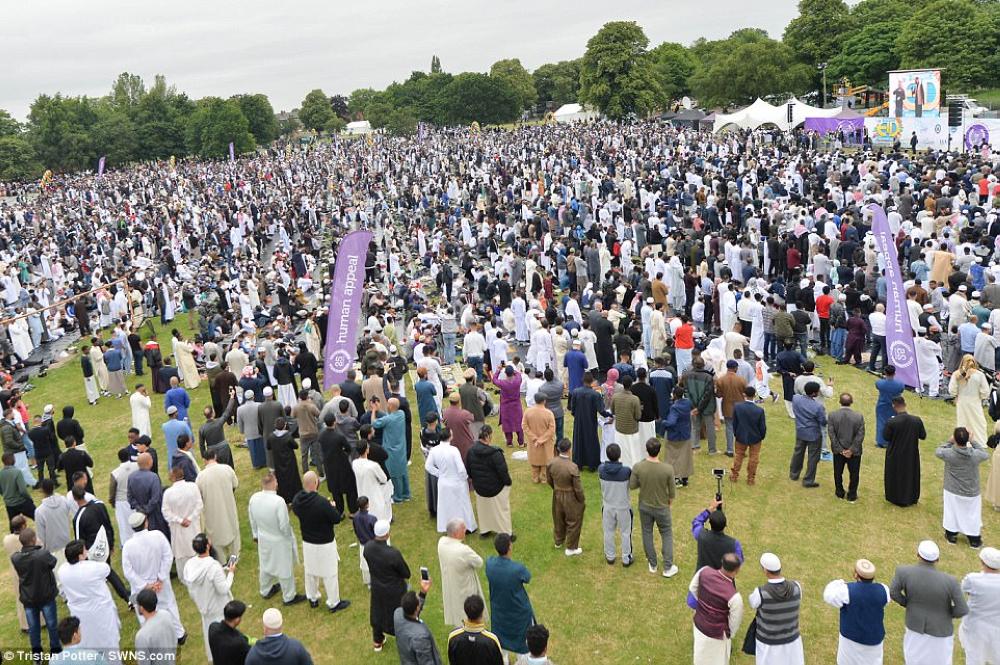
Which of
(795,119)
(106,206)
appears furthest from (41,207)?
(795,119)

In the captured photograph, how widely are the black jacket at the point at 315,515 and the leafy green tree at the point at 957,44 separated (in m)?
59.6

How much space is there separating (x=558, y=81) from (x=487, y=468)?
109 metres

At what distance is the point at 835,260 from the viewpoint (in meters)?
17.9

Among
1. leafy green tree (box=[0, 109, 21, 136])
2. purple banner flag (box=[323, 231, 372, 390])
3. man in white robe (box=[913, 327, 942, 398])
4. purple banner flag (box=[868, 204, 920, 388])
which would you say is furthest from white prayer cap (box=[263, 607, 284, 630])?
leafy green tree (box=[0, 109, 21, 136])

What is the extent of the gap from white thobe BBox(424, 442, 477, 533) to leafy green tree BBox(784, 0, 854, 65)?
65.0m

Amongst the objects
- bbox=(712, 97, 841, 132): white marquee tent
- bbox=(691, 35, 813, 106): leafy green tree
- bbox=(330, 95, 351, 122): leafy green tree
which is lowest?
bbox=(712, 97, 841, 132): white marquee tent

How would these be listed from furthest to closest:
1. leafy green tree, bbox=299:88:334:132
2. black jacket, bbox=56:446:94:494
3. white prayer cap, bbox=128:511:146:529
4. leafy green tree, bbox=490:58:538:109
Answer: leafy green tree, bbox=299:88:334:132 < leafy green tree, bbox=490:58:538:109 < black jacket, bbox=56:446:94:494 < white prayer cap, bbox=128:511:146:529

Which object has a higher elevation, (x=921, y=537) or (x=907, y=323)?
(x=907, y=323)

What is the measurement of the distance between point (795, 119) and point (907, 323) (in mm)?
29773

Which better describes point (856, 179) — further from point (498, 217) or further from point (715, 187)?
point (498, 217)

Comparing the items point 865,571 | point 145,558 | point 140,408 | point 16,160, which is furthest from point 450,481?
point 16,160

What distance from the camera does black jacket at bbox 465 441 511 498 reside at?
8117 millimetres

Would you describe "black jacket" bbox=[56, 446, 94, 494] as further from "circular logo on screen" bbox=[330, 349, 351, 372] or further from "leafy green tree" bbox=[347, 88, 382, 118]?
"leafy green tree" bbox=[347, 88, 382, 118]

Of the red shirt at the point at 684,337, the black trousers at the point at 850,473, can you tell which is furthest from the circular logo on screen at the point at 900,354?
the black trousers at the point at 850,473
